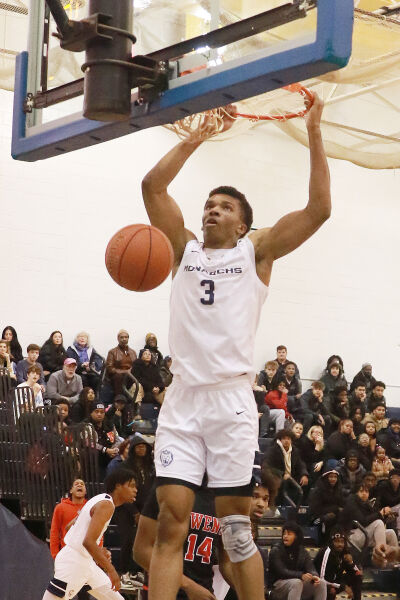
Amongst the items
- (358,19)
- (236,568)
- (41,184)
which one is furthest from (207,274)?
(41,184)

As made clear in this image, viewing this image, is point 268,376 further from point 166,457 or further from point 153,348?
point 166,457

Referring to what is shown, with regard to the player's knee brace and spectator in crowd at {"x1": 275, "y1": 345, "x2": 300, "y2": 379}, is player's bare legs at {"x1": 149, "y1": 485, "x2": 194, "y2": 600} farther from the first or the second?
spectator in crowd at {"x1": 275, "y1": 345, "x2": 300, "y2": 379}

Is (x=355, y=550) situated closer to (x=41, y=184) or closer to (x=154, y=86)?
(x=41, y=184)

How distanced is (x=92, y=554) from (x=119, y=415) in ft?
22.2

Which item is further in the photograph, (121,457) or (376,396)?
(376,396)

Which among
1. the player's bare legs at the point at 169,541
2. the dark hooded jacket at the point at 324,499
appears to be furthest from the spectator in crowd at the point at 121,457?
the player's bare legs at the point at 169,541

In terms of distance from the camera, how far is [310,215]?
16.4 feet

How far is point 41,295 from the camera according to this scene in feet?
56.3

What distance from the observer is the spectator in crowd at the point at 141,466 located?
11820 mm

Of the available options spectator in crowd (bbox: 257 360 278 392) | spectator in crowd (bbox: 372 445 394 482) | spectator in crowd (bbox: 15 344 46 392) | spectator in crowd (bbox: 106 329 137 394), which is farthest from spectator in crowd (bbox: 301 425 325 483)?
spectator in crowd (bbox: 15 344 46 392)

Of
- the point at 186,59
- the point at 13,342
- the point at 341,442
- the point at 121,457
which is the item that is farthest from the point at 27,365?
the point at 186,59

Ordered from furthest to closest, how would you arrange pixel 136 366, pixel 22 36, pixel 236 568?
1. pixel 136 366
2. pixel 22 36
3. pixel 236 568

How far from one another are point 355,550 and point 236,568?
9353 millimetres

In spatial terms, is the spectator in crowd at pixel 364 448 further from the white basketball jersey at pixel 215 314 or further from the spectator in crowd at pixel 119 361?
the white basketball jersey at pixel 215 314
